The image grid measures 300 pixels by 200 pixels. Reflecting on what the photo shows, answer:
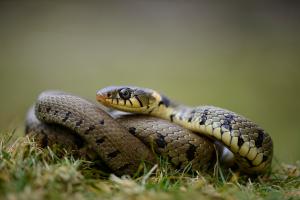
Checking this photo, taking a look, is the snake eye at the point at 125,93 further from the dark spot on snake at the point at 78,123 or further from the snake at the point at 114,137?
the dark spot on snake at the point at 78,123

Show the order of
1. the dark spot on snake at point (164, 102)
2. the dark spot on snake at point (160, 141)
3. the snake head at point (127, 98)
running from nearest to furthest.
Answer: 1. the dark spot on snake at point (160, 141)
2. the snake head at point (127, 98)
3. the dark spot on snake at point (164, 102)

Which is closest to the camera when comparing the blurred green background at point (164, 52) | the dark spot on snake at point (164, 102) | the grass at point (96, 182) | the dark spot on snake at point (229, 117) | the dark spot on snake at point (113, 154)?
the grass at point (96, 182)

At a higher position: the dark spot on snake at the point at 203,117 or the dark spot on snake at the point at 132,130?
the dark spot on snake at the point at 203,117

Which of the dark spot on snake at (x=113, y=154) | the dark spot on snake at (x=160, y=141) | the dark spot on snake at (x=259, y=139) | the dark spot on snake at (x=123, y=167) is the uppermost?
the dark spot on snake at (x=259, y=139)

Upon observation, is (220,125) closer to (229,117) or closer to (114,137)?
(229,117)

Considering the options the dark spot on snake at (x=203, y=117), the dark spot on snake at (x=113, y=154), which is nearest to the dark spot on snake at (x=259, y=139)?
the dark spot on snake at (x=203, y=117)

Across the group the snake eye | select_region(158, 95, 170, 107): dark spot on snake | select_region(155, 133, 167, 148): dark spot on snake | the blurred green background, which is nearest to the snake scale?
select_region(155, 133, 167, 148): dark spot on snake

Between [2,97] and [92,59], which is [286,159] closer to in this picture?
[2,97]

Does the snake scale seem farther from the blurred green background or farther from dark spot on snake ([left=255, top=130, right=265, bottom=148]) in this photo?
the blurred green background
